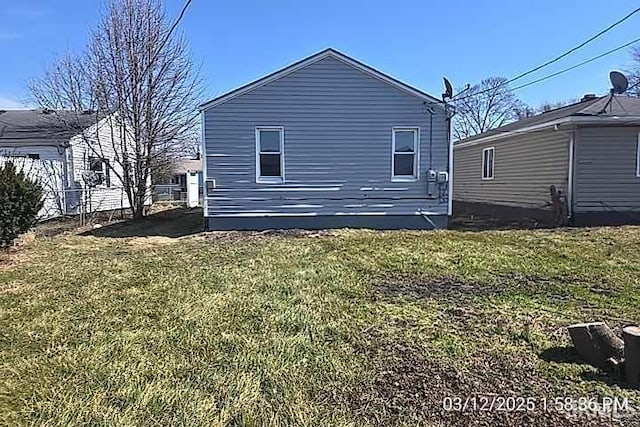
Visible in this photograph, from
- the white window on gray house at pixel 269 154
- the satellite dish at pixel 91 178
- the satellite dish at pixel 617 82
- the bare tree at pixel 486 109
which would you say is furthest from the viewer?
the bare tree at pixel 486 109

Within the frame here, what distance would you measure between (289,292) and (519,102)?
125ft

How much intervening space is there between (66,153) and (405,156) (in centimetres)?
1174

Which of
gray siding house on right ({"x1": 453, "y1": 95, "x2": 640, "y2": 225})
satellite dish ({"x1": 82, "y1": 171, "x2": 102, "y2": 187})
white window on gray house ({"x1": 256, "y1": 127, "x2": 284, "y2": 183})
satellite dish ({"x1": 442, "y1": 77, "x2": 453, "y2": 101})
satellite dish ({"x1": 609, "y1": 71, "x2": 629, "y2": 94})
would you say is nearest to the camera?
white window on gray house ({"x1": 256, "y1": 127, "x2": 284, "y2": 183})

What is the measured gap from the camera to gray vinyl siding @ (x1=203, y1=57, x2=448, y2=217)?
1162cm

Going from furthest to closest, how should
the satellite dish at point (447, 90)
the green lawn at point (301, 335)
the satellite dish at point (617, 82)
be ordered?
the satellite dish at point (617, 82) → the satellite dish at point (447, 90) → the green lawn at point (301, 335)

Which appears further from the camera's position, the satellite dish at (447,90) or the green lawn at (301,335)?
the satellite dish at (447,90)

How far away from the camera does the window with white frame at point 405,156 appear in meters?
12.0

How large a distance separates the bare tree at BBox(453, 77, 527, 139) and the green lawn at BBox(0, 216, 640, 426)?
32.1 m

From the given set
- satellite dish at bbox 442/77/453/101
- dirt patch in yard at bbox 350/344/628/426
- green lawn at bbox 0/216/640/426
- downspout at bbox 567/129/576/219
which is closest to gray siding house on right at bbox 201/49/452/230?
satellite dish at bbox 442/77/453/101

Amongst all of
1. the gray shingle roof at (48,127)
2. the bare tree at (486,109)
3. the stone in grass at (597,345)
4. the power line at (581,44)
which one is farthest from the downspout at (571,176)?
the bare tree at (486,109)

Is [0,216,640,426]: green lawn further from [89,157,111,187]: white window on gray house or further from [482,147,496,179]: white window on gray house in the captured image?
[89,157,111,187]: white window on gray house

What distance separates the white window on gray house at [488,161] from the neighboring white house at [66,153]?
13.0 m

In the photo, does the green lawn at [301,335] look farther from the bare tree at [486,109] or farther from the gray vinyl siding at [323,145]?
the bare tree at [486,109]

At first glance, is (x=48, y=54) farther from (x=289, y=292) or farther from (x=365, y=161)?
(x=289, y=292)
